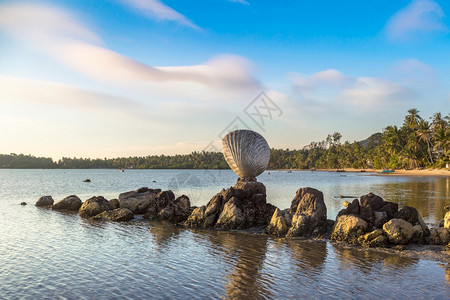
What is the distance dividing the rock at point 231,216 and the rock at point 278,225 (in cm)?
178

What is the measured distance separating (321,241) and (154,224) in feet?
35.1

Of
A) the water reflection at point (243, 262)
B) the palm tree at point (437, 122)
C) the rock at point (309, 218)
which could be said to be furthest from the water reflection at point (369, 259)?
the palm tree at point (437, 122)

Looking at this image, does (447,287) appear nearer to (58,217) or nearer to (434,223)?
(434,223)

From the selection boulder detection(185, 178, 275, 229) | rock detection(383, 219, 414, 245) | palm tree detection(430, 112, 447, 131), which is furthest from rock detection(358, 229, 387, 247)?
palm tree detection(430, 112, 447, 131)

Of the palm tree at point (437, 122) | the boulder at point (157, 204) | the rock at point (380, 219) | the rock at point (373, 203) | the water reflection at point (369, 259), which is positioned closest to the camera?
the water reflection at point (369, 259)

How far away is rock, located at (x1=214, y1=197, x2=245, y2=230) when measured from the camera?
64.4 ft

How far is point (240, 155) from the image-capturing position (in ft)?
80.7

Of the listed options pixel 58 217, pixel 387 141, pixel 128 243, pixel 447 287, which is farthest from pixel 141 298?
pixel 387 141

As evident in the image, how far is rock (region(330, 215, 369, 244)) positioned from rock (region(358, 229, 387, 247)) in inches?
13.3

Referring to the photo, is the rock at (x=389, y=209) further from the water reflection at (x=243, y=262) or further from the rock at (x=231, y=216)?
the rock at (x=231, y=216)

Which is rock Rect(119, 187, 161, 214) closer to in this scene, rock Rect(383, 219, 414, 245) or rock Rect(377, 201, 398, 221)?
rock Rect(377, 201, 398, 221)

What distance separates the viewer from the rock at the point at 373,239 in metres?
15.2

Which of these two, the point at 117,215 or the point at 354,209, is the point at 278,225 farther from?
the point at 117,215

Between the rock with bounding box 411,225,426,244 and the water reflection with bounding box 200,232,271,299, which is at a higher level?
the rock with bounding box 411,225,426,244
